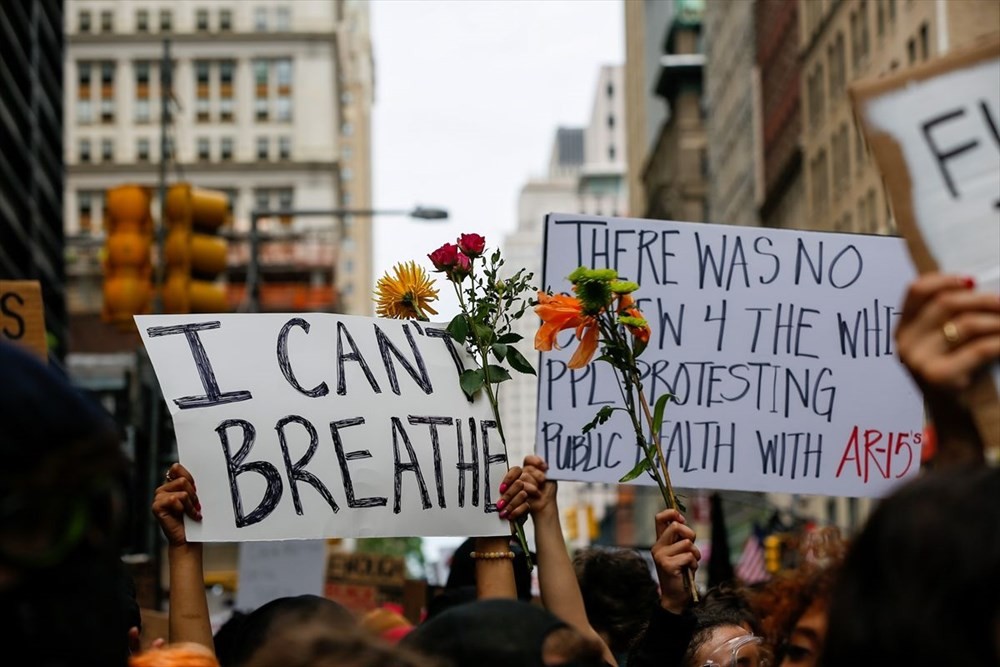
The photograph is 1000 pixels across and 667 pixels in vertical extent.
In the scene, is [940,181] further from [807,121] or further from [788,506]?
[788,506]

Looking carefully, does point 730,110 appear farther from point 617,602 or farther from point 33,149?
point 617,602

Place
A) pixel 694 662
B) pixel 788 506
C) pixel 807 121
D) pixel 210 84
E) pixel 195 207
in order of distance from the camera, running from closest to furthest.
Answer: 1. pixel 694 662
2. pixel 195 207
3. pixel 807 121
4. pixel 788 506
5. pixel 210 84

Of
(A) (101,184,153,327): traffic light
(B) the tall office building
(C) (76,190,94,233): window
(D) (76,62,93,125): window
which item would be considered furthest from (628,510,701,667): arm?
(D) (76,62,93,125): window

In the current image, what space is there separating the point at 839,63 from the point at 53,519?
46972 mm

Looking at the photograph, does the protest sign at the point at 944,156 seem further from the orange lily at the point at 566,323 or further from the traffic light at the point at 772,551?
the traffic light at the point at 772,551

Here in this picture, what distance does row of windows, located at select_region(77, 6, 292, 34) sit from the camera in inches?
4114

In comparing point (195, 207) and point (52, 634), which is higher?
point (195, 207)

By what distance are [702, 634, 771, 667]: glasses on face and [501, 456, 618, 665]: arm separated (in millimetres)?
509

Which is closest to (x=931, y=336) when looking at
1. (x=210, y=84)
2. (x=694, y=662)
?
(x=694, y=662)

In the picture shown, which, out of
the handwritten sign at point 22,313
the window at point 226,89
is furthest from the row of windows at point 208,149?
the handwritten sign at point 22,313

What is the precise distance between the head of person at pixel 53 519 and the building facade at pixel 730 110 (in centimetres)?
6117

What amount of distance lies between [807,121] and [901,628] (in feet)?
172

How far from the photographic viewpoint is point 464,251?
4.98 meters

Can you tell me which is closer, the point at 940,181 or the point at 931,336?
the point at 931,336
